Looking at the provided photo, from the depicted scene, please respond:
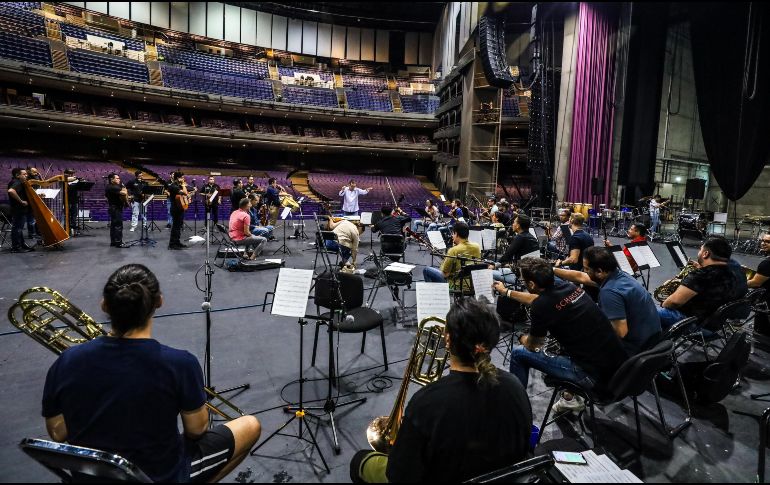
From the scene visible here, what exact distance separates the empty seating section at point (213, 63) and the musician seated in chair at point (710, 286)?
83.3ft

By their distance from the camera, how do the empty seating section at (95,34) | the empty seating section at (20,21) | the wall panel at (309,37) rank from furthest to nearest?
1. the wall panel at (309,37)
2. the empty seating section at (95,34)
3. the empty seating section at (20,21)

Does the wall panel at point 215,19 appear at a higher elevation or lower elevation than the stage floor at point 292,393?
higher

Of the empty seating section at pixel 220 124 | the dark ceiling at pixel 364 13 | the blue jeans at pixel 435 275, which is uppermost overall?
the dark ceiling at pixel 364 13

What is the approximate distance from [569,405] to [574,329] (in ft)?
2.90

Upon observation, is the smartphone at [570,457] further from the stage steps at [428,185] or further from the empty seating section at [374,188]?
the stage steps at [428,185]

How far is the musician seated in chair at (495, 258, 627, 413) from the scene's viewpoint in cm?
268

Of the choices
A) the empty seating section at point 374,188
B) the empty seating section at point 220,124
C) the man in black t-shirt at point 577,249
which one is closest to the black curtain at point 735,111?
the man in black t-shirt at point 577,249

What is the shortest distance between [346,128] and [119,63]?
12289 millimetres

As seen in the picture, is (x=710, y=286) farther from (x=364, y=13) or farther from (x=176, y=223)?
(x=364, y=13)

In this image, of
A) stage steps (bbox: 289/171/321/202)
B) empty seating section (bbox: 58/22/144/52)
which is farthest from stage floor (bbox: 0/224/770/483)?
empty seating section (bbox: 58/22/144/52)

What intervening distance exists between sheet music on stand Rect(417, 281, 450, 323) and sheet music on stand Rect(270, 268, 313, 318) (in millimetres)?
822

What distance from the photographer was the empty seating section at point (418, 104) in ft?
86.5

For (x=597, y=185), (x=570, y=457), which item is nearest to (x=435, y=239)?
(x=570, y=457)

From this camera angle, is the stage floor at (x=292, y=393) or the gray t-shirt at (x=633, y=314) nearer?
the stage floor at (x=292, y=393)
